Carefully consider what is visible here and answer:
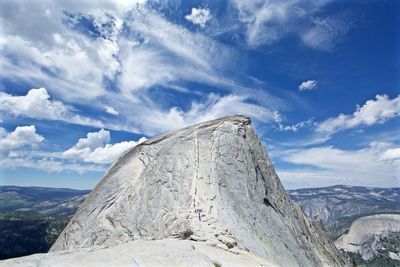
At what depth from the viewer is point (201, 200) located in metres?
25.2

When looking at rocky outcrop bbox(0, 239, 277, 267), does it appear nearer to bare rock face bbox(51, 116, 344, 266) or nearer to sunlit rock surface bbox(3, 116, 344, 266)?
sunlit rock surface bbox(3, 116, 344, 266)

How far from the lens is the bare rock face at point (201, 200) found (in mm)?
22562

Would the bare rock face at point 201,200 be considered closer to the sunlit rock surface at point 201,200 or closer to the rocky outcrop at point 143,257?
the sunlit rock surface at point 201,200

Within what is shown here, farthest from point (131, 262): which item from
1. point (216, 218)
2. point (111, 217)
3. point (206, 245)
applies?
point (111, 217)

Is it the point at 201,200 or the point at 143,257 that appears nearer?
the point at 143,257

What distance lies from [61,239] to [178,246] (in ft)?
92.5

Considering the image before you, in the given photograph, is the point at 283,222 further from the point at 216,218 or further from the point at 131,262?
the point at 131,262

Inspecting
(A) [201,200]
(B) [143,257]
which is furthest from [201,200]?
(B) [143,257]

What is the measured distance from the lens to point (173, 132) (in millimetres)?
41250

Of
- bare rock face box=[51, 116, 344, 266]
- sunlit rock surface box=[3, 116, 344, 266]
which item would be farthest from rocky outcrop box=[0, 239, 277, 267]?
bare rock face box=[51, 116, 344, 266]

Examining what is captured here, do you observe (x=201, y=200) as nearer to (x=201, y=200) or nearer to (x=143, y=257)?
(x=201, y=200)

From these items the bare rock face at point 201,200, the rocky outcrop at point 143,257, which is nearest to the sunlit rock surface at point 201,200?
the bare rock face at point 201,200

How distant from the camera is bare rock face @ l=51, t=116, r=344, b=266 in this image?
74.0 ft

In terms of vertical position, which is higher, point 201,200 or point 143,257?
point 201,200
